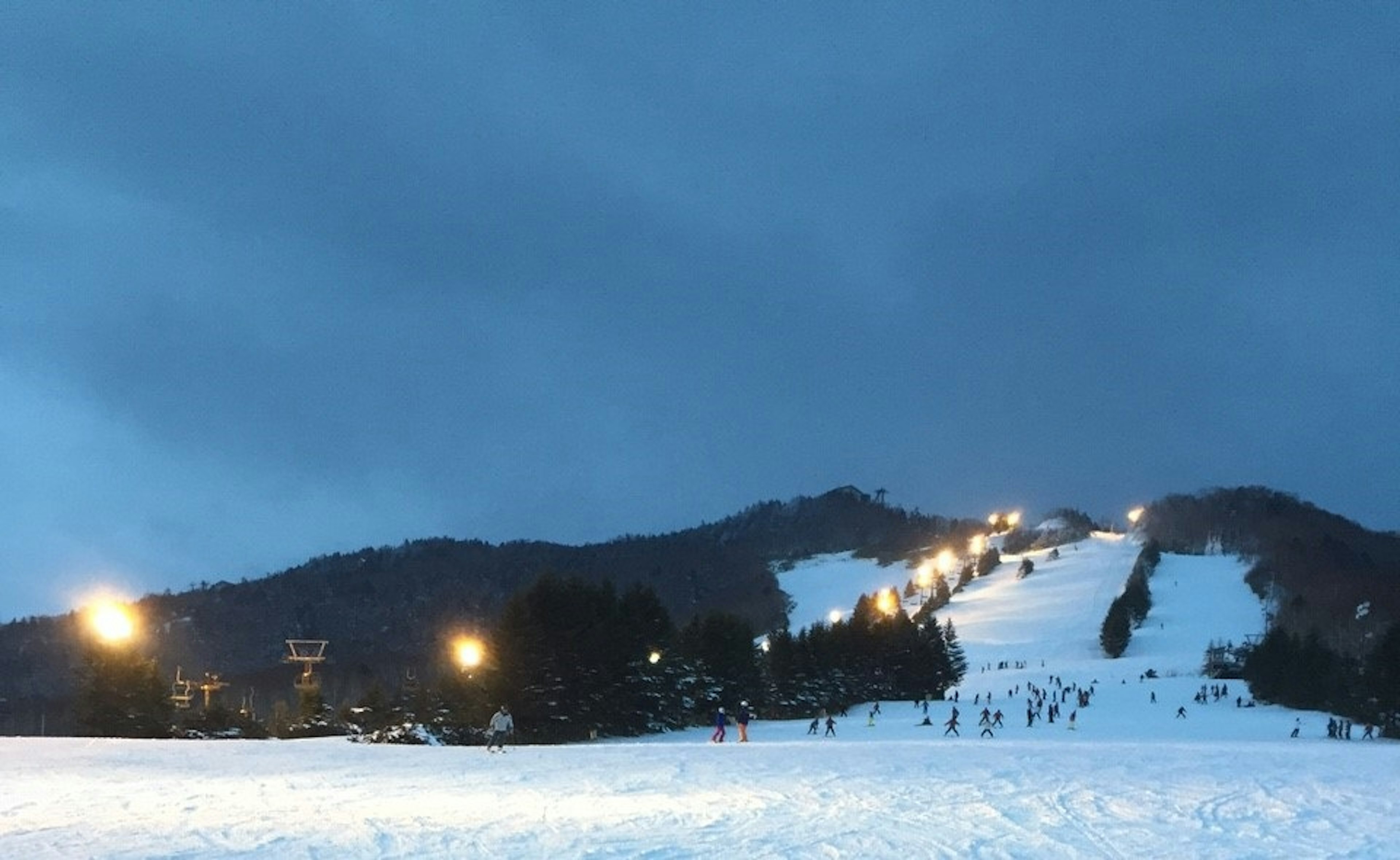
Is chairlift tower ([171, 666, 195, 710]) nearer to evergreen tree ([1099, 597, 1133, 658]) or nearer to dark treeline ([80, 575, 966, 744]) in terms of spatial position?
dark treeline ([80, 575, 966, 744])

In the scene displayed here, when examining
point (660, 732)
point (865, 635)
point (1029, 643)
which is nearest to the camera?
point (660, 732)

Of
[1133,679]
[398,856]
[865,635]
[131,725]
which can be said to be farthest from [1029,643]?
[398,856]

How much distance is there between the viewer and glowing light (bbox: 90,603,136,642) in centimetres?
3875

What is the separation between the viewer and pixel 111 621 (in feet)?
127

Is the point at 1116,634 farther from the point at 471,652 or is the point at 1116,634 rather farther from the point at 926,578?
the point at 471,652

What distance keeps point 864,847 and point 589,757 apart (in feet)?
50.4

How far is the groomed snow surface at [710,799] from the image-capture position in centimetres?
1248

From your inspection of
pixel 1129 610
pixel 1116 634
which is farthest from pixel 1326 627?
pixel 1116 634

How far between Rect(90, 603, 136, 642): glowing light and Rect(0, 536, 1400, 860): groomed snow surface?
8999 mm

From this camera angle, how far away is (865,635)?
243ft

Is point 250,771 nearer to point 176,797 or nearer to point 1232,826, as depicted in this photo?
point 176,797

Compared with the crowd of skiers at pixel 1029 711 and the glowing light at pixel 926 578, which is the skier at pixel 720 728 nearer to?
the crowd of skiers at pixel 1029 711

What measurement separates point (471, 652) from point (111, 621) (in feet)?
45.8

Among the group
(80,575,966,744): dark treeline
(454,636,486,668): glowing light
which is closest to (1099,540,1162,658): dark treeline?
(80,575,966,744): dark treeline
